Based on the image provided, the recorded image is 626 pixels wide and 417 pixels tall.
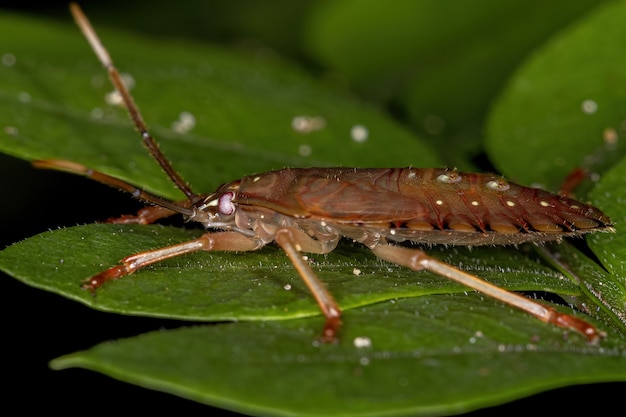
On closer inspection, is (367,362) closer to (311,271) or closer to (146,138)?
(311,271)

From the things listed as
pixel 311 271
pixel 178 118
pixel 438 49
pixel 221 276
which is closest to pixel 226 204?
pixel 221 276

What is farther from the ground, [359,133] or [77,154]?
[359,133]

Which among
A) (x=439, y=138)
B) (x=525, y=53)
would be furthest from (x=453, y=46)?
(x=439, y=138)

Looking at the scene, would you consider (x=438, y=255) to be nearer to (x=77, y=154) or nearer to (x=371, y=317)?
(x=371, y=317)

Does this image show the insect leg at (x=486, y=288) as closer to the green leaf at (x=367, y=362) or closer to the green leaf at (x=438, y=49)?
the green leaf at (x=367, y=362)

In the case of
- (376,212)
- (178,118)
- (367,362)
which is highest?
(178,118)

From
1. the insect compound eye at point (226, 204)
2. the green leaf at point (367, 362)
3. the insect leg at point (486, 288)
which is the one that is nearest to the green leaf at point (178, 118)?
the insect compound eye at point (226, 204)
